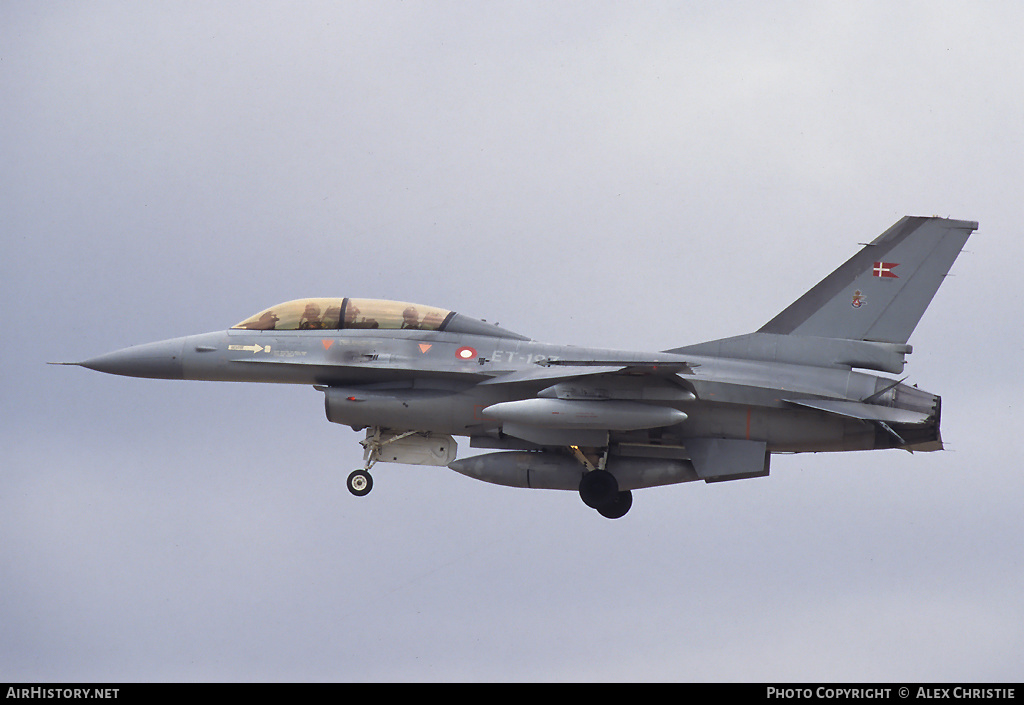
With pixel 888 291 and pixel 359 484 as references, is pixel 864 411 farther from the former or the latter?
pixel 359 484

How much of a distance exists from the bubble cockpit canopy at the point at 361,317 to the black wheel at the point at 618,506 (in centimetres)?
329

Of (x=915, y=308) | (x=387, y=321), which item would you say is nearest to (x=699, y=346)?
(x=915, y=308)

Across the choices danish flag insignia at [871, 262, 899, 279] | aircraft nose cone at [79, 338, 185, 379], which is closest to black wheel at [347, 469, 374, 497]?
aircraft nose cone at [79, 338, 185, 379]

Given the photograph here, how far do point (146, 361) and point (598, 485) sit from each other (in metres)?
8.01

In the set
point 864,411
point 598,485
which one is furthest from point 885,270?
point 598,485

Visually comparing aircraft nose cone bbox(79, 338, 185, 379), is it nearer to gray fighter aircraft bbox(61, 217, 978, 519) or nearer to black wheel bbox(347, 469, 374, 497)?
gray fighter aircraft bbox(61, 217, 978, 519)

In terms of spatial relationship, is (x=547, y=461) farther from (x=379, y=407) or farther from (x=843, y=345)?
(x=843, y=345)

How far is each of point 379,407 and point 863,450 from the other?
800 cm

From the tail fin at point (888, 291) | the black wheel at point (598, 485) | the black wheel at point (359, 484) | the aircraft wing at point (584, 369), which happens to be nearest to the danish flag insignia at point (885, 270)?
the tail fin at point (888, 291)

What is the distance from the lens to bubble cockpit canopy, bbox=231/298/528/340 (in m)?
25.5

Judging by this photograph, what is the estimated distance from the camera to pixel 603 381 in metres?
24.1

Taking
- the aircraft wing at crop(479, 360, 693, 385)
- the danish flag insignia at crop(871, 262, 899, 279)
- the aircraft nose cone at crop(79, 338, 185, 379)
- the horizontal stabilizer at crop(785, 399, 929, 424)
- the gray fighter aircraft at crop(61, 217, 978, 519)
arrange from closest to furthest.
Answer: the aircraft wing at crop(479, 360, 693, 385)
the horizontal stabilizer at crop(785, 399, 929, 424)
the gray fighter aircraft at crop(61, 217, 978, 519)
the danish flag insignia at crop(871, 262, 899, 279)
the aircraft nose cone at crop(79, 338, 185, 379)

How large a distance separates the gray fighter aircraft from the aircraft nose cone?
0.09 feet

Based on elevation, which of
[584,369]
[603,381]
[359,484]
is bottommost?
[359,484]
